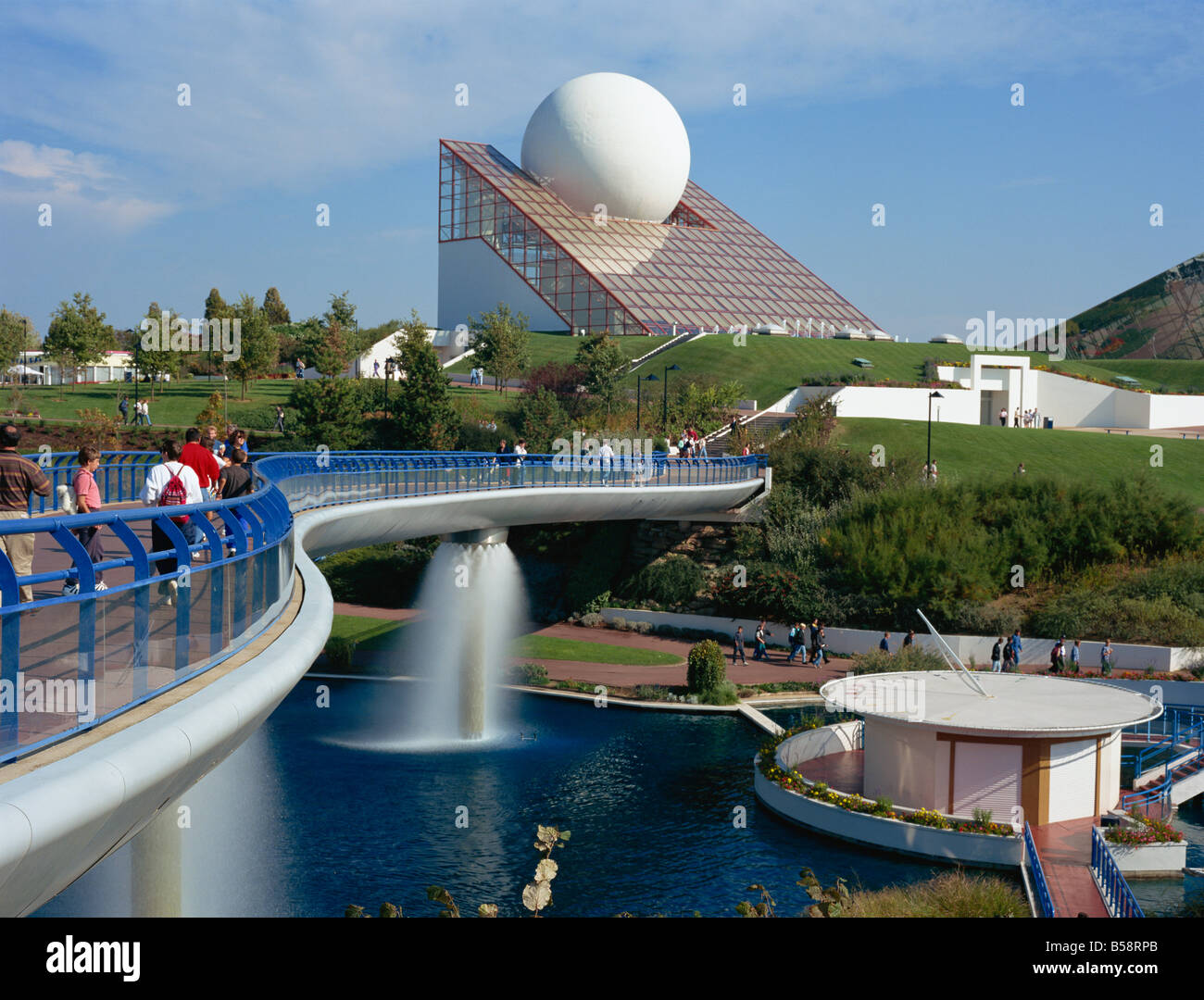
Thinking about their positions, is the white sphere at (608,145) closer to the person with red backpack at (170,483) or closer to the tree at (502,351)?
the tree at (502,351)

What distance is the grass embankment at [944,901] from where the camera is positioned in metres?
15.8

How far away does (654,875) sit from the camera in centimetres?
1873

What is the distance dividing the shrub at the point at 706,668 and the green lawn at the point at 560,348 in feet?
154

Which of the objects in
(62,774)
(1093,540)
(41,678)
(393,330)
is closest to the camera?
(62,774)

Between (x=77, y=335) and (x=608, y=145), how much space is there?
44.8 metres

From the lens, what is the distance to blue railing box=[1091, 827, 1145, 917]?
16.0m

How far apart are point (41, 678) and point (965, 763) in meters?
19.3

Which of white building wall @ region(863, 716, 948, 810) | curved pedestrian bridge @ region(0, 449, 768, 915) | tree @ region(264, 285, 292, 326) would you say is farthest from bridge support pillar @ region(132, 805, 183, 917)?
tree @ region(264, 285, 292, 326)

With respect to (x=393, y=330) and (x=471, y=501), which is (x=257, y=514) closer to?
(x=471, y=501)

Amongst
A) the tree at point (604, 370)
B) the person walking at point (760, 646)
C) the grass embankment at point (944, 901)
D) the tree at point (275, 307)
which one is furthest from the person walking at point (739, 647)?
the tree at point (275, 307)

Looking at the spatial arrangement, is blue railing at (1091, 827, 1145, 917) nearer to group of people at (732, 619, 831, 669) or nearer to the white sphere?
group of people at (732, 619, 831, 669)

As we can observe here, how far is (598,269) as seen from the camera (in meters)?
90.2

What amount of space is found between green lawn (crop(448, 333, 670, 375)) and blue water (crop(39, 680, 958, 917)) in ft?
171
